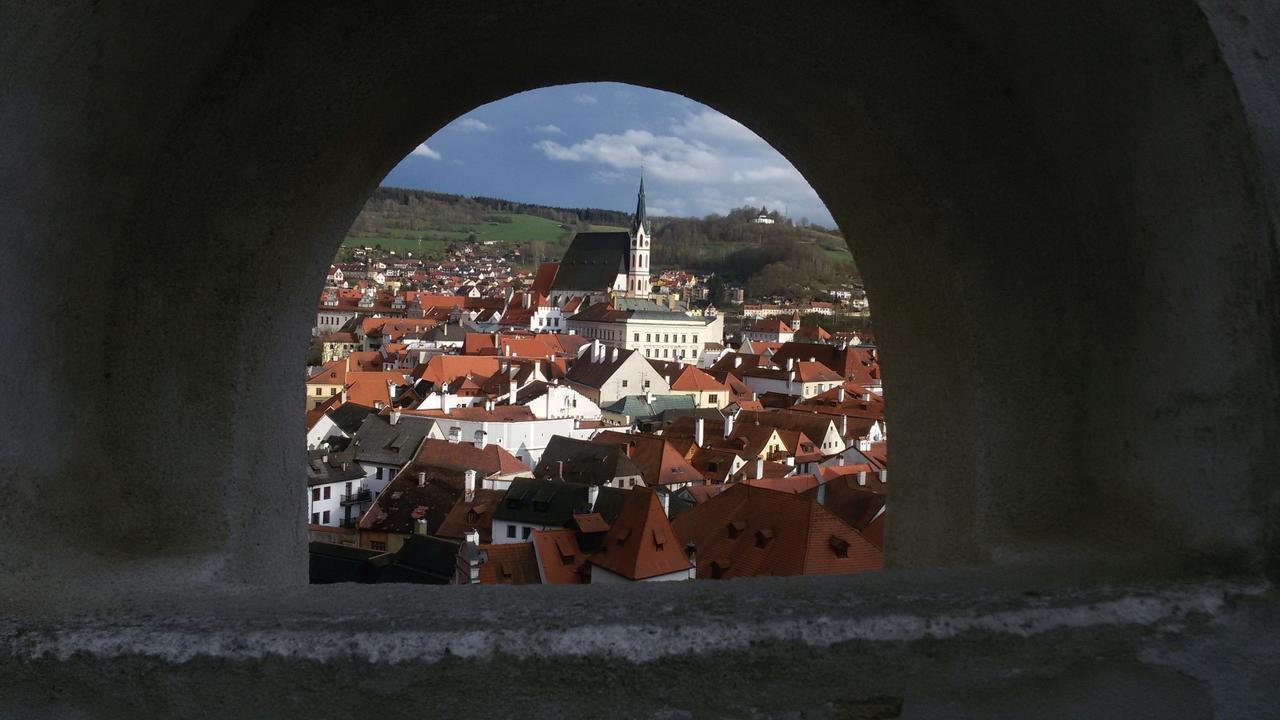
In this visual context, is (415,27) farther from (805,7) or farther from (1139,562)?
(1139,562)

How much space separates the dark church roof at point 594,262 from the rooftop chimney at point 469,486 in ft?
243

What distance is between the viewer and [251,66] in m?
2.21

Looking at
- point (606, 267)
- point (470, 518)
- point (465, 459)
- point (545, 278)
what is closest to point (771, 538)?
point (470, 518)

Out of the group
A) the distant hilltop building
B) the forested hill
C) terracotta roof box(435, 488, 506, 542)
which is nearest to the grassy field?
the forested hill

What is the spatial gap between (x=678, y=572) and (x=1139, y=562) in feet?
65.1

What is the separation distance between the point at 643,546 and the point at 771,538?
9.31 feet

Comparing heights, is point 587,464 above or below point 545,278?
below

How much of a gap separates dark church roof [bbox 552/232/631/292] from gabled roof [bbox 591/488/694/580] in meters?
84.2

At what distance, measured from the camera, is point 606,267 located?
353 ft

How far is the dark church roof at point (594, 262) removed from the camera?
107250 millimetres

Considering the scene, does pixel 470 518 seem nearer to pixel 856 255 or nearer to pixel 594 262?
pixel 856 255

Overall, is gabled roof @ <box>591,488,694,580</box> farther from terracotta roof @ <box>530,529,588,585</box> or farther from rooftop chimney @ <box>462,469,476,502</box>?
rooftop chimney @ <box>462,469,476,502</box>

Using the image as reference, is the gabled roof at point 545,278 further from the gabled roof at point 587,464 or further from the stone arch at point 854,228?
the stone arch at point 854,228

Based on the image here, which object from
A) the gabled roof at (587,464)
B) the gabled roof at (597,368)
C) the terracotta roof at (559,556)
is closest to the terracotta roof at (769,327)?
the gabled roof at (597,368)
